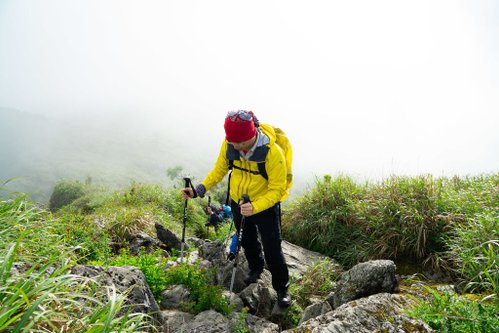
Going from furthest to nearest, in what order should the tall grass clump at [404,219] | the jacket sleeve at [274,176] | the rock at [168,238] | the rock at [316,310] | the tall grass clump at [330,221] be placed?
the rock at [168,238], the tall grass clump at [330,221], the tall grass clump at [404,219], the rock at [316,310], the jacket sleeve at [274,176]

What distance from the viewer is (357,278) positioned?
196 inches

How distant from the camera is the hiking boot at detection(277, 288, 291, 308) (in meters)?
5.41

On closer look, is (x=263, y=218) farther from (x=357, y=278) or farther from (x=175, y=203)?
(x=175, y=203)

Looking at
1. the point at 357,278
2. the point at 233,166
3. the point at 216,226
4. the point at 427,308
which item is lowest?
the point at 216,226

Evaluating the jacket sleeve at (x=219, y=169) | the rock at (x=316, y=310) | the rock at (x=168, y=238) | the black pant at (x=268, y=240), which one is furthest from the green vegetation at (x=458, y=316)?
the rock at (x=168, y=238)

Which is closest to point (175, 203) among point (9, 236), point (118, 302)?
point (9, 236)

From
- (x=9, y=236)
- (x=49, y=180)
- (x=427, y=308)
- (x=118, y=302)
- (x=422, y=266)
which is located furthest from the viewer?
(x=49, y=180)

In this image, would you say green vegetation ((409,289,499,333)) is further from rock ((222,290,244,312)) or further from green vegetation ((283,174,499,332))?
rock ((222,290,244,312))

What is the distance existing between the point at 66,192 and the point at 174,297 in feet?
80.6

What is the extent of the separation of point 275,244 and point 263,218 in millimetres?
473

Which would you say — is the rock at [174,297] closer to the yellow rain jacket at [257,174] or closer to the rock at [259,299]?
the rock at [259,299]

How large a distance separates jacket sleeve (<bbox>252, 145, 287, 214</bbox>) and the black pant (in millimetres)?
491

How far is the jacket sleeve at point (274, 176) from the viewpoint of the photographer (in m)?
4.75

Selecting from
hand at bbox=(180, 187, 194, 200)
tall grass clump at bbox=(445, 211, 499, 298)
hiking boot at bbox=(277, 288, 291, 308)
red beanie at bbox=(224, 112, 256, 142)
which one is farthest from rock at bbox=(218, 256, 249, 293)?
tall grass clump at bbox=(445, 211, 499, 298)
